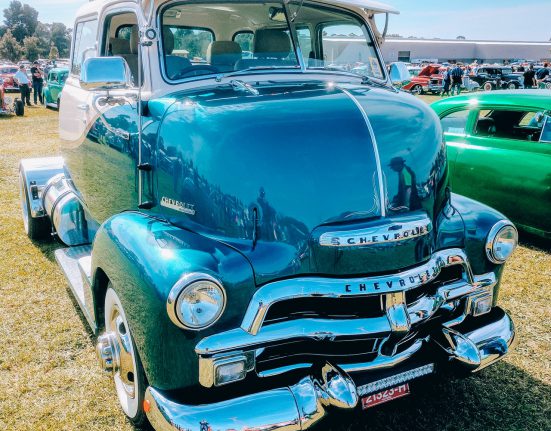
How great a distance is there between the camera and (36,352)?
12.1ft

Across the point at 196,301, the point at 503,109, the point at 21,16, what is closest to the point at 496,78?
the point at 503,109

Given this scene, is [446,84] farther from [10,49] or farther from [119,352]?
[10,49]

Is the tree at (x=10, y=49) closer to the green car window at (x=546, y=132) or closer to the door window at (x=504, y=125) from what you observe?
the door window at (x=504, y=125)

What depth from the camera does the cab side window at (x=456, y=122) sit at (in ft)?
22.0

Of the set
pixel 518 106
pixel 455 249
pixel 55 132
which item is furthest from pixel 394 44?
pixel 455 249

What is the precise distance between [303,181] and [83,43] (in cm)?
307

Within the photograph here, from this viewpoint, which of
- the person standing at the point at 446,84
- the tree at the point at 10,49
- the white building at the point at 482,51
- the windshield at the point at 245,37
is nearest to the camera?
the windshield at the point at 245,37

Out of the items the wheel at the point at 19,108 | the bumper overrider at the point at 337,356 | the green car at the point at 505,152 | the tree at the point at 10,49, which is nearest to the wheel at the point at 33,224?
the bumper overrider at the point at 337,356

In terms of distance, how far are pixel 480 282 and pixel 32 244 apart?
478 cm

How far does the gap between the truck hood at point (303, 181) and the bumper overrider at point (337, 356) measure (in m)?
0.12

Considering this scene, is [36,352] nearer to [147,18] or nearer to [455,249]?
[147,18]

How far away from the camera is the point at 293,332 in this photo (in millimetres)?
2289

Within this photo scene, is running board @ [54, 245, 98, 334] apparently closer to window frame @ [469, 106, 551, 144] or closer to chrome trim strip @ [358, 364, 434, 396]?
chrome trim strip @ [358, 364, 434, 396]

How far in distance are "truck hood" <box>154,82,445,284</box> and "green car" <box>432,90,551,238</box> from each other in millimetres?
3555
